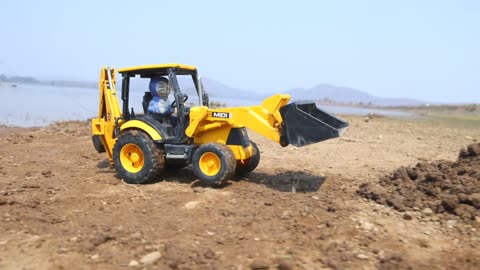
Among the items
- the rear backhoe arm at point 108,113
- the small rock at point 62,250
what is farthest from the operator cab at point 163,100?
the small rock at point 62,250

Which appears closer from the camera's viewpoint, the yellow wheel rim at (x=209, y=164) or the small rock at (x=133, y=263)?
the small rock at (x=133, y=263)

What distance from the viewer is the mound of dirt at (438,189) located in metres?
5.30

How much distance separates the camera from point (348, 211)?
555 centimetres

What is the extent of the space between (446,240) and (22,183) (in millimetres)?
5859

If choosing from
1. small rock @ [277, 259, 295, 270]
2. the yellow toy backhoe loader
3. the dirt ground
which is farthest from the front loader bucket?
small rock @ [277, 259, 295, 270]

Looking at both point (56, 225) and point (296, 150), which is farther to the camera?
point (296, 150)

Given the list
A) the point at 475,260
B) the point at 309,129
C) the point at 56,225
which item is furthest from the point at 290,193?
the point at 56,225

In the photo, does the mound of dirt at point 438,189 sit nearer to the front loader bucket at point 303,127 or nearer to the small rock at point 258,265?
the front loader bucket at point 303,127

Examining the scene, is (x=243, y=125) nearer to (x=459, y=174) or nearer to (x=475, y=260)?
(x=459, y=174)

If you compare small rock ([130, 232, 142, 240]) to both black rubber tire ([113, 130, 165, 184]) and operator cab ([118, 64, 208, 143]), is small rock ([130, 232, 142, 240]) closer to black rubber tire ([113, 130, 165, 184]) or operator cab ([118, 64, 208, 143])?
black rubber tire ([113, 130, 165, 184])

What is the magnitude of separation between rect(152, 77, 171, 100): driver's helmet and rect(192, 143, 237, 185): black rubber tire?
3.87 feet

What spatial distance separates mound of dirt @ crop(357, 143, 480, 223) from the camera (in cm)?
530

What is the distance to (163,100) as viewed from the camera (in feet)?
23.1

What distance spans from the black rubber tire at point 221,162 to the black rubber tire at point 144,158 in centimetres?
60
